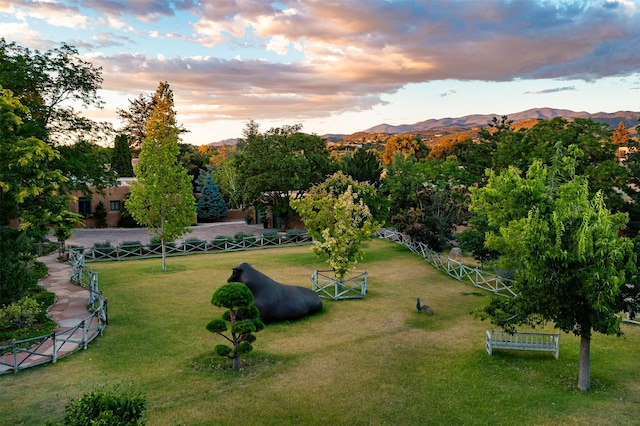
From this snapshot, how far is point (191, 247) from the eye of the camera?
36969 mm

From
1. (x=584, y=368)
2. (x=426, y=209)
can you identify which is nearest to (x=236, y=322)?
(x=584, y=368)

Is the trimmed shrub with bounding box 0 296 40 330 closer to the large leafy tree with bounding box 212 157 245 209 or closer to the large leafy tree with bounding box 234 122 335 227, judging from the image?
the large leafy tree with bounding box 234 122 335 227

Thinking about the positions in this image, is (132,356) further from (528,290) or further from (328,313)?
(528,290)

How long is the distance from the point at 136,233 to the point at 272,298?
107 feet

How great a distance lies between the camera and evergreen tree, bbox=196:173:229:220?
191 ft

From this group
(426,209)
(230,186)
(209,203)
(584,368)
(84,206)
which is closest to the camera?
(584,368)

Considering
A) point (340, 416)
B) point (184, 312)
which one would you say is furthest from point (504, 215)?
point (184, 312)

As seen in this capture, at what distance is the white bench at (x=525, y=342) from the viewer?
15773 mm

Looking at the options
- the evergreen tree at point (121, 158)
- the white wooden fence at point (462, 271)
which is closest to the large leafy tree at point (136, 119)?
the evergreen tree at point (121, 158)

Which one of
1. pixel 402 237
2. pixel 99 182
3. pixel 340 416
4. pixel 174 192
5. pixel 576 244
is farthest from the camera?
pixel 402 237

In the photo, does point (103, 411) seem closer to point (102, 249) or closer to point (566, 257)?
point (566, 257)

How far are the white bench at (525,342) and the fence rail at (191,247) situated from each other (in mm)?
17554

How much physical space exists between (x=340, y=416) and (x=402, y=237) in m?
28.2

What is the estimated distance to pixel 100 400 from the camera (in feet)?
22.3
